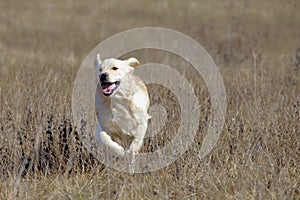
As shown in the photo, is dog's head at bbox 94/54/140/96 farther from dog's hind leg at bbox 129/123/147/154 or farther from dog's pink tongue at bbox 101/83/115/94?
dog's hind leg at bbox 129/123/147/154

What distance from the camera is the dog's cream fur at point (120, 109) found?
16.6 feet

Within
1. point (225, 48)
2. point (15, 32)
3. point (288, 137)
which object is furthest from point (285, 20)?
point (288, 137)

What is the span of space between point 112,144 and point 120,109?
345 millimetres

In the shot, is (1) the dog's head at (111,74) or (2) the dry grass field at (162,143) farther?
(1) the dog's head at (111,74)

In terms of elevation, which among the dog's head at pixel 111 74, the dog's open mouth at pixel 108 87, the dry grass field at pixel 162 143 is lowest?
the dry grass field at pixel 162 143

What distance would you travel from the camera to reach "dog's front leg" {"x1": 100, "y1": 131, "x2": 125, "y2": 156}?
495 centimetres

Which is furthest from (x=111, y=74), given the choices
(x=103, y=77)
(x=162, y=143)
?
(x=162, y=143)

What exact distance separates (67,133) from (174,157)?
3.25 ft

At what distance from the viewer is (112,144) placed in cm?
498

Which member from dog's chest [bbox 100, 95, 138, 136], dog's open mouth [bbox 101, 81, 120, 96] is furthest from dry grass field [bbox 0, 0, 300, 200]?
dog's open mouth [bbox 101, 81, 120, 96]

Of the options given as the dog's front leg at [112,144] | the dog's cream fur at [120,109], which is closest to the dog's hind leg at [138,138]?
the dog's cream fur at [120,109]

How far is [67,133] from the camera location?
510cm

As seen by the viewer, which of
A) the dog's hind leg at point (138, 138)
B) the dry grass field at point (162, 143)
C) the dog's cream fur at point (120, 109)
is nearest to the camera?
the dry grass field at point (162, 143)

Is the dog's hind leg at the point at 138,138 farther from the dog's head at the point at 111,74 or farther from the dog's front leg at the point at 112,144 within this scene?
the dog's head at the point at 111,74
